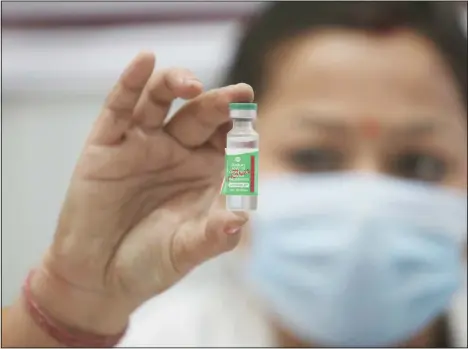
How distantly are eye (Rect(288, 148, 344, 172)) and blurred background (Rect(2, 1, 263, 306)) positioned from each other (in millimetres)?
162

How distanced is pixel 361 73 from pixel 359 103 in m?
0.04

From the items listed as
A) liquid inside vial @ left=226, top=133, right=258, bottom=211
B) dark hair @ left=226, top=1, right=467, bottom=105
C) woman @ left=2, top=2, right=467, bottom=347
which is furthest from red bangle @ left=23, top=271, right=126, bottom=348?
dark hair @ left=226, top=1, right=467, bottom=105

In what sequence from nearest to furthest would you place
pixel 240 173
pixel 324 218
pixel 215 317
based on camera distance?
pixel 240 173
pixel 324 218
pixel 215 317

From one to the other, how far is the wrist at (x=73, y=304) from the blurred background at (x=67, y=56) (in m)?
0.19

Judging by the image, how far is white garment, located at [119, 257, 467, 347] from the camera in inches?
29.2

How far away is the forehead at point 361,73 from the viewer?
70 centimetres

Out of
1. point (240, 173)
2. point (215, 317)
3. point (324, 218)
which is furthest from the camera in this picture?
point (215, 317)

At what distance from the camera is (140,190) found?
55 cm

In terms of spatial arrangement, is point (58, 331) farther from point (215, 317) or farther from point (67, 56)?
point (67, 56)

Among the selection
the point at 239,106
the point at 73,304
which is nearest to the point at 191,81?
the point at 239,106

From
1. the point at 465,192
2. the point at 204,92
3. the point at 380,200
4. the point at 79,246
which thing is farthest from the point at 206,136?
the point at 465,192

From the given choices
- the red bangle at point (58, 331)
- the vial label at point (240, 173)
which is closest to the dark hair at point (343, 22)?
the vial label at point (240, 173)

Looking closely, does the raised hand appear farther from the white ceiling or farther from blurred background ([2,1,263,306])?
the white ceiling

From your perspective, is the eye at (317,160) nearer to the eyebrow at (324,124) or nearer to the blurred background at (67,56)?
the eyebrow at (324,124)
